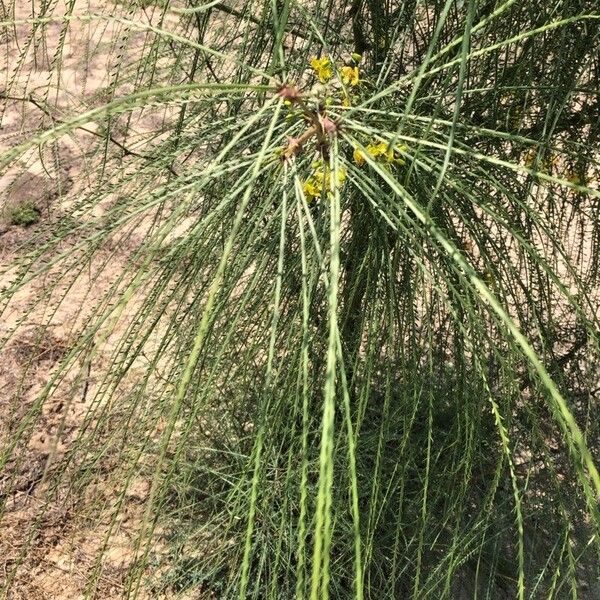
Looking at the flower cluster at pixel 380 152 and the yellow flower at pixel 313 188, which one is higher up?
the flower cluster at pixel 380 152

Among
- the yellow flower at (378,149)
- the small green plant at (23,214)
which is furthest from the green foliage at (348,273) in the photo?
the small green plant at (23,214)

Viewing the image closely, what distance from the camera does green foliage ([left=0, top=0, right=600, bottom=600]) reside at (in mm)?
591

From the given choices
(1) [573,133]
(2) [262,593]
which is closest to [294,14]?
(1) [573,133]

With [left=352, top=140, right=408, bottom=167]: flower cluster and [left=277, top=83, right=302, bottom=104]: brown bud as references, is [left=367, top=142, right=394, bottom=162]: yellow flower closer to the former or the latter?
[left=352, top=140, right=408, bottom=167]: flower cluster

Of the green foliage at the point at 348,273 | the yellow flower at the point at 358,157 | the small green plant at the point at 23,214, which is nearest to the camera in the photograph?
the green foliage at the point at 348,273

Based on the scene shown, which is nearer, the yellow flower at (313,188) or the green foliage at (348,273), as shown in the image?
the green foliage at (348,273)

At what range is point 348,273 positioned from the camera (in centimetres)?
112

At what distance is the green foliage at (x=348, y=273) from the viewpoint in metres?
0.59

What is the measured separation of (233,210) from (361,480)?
0.78m

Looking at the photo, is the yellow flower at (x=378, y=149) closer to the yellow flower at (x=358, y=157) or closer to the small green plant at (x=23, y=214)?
the yellow flower at (x=358, y=157)

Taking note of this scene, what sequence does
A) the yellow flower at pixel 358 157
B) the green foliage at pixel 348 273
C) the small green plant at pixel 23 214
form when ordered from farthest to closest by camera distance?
the small green plant at pixel 23 214 < the yellow flower at pixel 358 157 < the green foliage at pixel 348 273

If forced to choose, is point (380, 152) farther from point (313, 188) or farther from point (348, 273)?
point (348, 273)

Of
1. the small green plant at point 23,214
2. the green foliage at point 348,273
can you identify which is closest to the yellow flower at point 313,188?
the green foliage at point 348,273

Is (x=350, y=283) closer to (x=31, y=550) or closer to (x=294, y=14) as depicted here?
(x=294, y=14)
